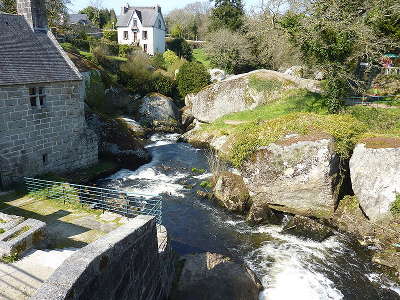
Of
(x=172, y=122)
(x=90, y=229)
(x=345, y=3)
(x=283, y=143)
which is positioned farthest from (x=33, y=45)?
(x=345, y=3)

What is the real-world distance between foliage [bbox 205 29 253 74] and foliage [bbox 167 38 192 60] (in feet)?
53.0

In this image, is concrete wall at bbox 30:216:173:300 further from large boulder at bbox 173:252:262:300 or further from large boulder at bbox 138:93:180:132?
large boulder at bbox 138:93:180:132

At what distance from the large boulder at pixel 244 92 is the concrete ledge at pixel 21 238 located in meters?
24.9

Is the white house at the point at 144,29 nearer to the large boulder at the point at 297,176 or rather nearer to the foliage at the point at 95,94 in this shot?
the foliage at the point at 95,94

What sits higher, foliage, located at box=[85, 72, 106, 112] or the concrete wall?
foliage, located at box=[85, 72, 106, 112]

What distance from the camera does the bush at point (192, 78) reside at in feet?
122

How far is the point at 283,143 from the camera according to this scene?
58.1 feet

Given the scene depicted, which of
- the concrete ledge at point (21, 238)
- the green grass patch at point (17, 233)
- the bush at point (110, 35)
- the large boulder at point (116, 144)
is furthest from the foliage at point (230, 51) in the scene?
the green grass patch at point (17, 233)

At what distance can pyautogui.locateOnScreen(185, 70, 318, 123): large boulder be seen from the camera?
31875 millimetres

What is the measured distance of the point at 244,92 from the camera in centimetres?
3244

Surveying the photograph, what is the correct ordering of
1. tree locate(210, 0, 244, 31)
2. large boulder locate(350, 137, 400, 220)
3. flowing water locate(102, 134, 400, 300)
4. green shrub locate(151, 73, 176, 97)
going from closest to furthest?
flowing water locate(102, 134, 400, 300) < large boulder locate(350, 137, 400, 220) < green shrub locate(151, 73, 176, 97) < tree locate(210, 0, 244, 31)

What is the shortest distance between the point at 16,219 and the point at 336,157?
1410cm

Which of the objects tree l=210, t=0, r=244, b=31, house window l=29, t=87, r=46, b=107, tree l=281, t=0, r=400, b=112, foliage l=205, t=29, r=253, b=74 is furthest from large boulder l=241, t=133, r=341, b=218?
tree l=210, t=0, r=244, b=31

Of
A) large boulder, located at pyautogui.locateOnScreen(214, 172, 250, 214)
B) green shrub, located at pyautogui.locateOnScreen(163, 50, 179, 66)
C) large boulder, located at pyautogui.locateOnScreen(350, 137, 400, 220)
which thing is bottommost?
large boulder, located at pyautogui.locateOnScreen(214, 172, 250, 214)
